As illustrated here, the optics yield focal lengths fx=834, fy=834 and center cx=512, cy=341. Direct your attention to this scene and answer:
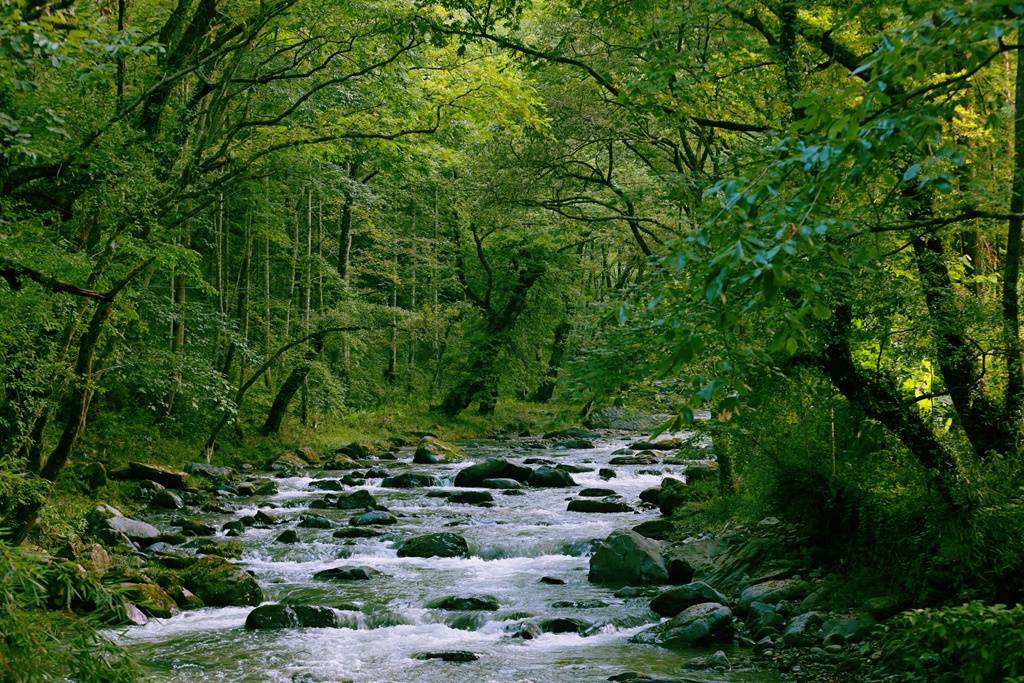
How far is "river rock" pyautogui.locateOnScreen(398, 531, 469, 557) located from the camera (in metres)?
12.4

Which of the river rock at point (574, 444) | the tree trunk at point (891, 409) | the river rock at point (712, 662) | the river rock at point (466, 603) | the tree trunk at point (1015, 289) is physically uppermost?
the tree trunk at point (1015, 289)

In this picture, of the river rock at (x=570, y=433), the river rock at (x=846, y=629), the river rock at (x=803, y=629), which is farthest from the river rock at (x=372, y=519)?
the river rock at (x=570, y=433)

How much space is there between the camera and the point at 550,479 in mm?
18453

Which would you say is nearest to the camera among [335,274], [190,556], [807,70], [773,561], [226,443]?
[807,70]

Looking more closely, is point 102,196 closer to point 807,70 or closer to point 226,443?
point 807,70

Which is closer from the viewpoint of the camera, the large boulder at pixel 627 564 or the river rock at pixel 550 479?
the large boulder at pixel 627 564

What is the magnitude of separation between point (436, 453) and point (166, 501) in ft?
29.8

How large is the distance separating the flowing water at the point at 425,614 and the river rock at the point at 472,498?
34 centimetres

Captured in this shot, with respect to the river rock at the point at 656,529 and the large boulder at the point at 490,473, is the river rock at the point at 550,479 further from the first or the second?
the river rock at the point at 656,529

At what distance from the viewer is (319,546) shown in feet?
41.8

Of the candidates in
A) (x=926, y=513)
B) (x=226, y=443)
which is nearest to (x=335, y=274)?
(x=226, y=443)

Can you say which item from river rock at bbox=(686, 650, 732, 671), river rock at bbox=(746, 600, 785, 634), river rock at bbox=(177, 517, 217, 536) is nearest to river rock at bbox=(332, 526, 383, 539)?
river rock at bbox=(177, 517, 217, 536)

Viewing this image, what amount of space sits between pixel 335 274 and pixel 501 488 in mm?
8355

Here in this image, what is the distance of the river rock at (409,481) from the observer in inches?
728
